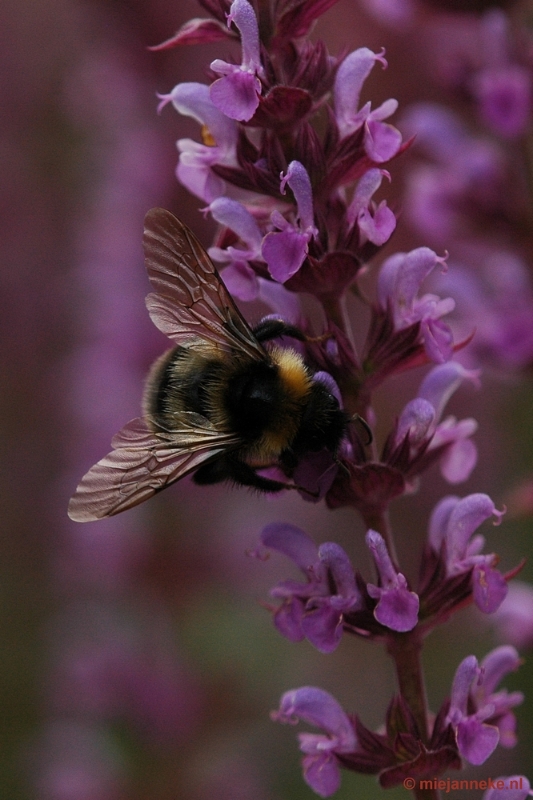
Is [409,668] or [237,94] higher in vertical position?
[237,94]

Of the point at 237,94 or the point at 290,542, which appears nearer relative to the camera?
the point at 237,94

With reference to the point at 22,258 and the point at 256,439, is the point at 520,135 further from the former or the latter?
the point at 22,258

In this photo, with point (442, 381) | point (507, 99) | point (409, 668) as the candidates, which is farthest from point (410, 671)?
point (507, 99)

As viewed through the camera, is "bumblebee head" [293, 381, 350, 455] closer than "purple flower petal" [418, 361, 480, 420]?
Yes

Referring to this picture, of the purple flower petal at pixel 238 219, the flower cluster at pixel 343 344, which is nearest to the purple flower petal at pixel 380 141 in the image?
the flower cluster at pixel 343 344

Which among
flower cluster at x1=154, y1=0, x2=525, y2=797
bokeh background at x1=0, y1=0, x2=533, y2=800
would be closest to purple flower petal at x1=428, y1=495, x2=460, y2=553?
flower cluster at x1=154, y1=0, x2=525, y2=797

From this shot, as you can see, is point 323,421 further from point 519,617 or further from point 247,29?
point 519,617

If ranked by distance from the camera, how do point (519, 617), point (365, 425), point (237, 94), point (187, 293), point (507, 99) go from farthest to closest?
point (507, 99)
point (519, 617)
point (187, 293)
point (365, 425)
point (237, 94)

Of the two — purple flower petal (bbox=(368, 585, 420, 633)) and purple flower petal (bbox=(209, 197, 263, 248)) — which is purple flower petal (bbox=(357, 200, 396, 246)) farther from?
purple flower petal (bbox=(368, 585, 420, 633))
